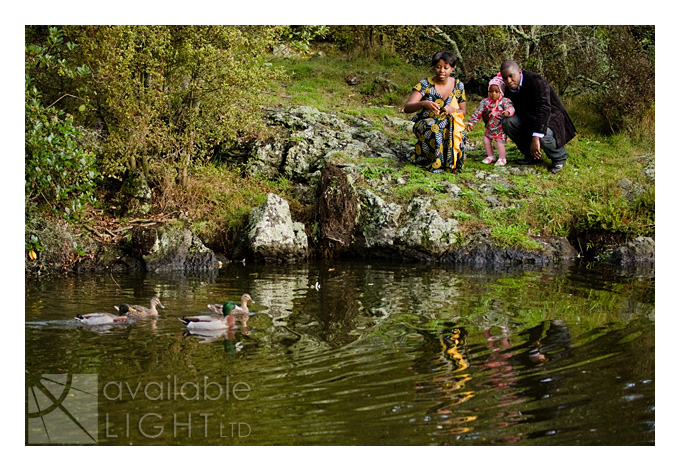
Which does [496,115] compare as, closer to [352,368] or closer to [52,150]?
[52,150]

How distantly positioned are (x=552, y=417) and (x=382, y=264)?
8728 millimetres

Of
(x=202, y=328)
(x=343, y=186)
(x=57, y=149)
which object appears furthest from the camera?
(x=343, y=186)

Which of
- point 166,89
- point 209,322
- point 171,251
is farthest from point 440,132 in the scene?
point 209,322

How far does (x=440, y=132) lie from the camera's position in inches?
643

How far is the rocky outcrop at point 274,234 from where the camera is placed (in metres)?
14.7

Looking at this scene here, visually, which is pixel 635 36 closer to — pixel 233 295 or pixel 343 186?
pixel 343 186

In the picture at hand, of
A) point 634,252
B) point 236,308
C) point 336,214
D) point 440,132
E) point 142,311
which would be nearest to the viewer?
point 142,311

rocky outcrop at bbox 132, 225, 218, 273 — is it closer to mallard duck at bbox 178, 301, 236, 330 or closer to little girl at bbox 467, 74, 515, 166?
mallard duck at bbox 178, 301, 236, 330

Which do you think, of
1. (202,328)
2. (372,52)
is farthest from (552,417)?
(372,52)

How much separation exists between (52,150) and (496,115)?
9575 millimetres

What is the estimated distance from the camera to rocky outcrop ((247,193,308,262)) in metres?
14.7

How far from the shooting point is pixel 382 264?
1461 cm

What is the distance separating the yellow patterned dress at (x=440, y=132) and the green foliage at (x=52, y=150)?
729 centimetres

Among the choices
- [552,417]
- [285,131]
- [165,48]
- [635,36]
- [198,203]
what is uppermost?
[635,36]
